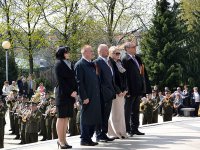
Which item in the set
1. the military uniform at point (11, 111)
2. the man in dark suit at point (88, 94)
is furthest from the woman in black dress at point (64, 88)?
the military uniform at point (11, 111)

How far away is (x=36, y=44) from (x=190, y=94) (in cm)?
1626

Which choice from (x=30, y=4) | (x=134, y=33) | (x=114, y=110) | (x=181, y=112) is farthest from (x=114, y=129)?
(x=134, y=33)

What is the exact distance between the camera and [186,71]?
3219cm

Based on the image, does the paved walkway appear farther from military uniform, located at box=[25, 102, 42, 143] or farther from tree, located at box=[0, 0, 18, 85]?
tree, located at box=[0, 0, 18, 85]

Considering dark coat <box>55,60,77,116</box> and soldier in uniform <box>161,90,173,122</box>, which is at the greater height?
dark coat <box>55,60,77,116</box>

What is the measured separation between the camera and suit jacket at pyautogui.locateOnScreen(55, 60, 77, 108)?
820 cm

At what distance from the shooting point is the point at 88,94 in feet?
28.0

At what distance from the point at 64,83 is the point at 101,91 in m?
0.96

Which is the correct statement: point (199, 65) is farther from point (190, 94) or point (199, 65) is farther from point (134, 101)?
point (134, 101)

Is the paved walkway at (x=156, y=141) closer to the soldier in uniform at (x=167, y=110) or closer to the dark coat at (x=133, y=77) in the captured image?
the dark coat at (x=133, y=77)

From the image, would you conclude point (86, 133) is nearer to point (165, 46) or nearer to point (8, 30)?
point (165, 46)

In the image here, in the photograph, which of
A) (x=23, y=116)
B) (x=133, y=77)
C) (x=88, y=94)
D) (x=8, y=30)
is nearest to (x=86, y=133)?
(x=88, y=94)

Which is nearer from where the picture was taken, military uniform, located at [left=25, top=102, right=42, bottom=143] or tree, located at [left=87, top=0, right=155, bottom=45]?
military uniform, located at [left=25, top=102, right=42, bottom=143]

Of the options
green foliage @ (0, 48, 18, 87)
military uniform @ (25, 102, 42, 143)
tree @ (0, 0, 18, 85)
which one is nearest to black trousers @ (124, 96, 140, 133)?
military uniform @ (25, 102, 42, 143)
